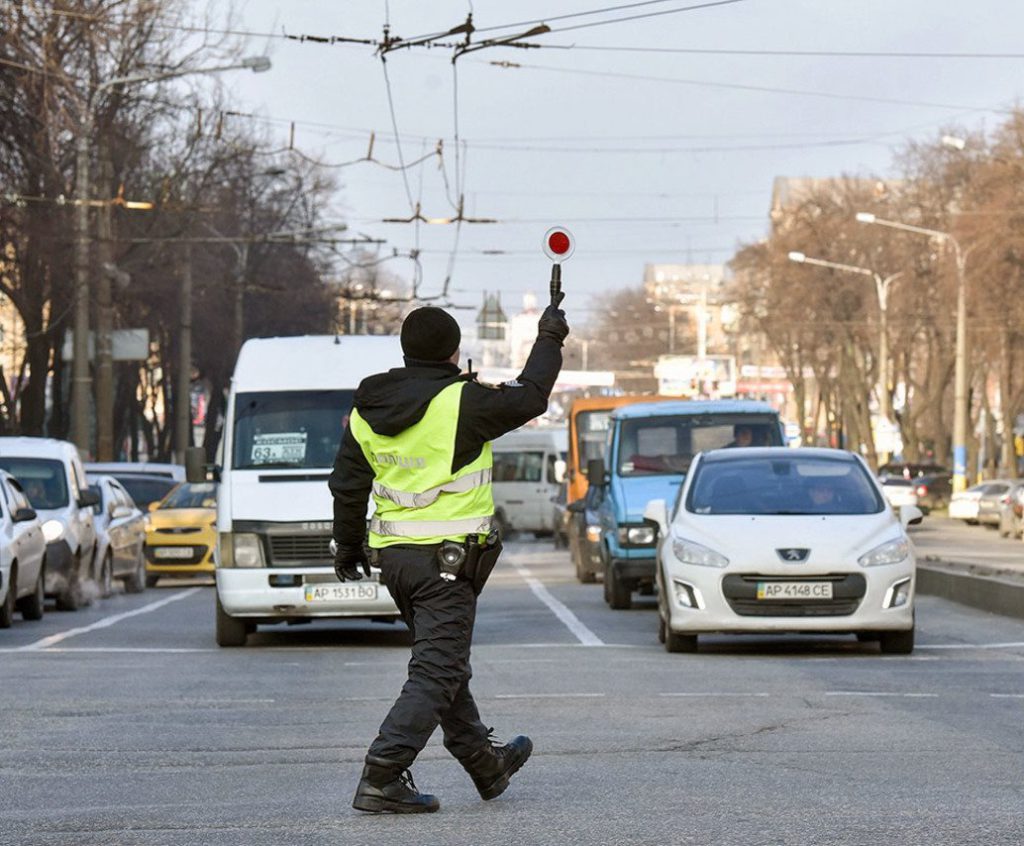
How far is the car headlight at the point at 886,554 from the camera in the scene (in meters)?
16.8

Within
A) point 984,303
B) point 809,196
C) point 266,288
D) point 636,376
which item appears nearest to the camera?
point 266,288

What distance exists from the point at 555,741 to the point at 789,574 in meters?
6.14

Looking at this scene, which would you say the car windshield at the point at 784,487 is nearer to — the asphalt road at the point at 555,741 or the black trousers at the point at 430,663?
the asphalt road at the point at 555,741

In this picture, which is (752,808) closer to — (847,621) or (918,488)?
(847,621)

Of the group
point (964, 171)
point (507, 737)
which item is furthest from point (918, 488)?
point (507, 737)

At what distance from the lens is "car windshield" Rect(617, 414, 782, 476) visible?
83.8 feet

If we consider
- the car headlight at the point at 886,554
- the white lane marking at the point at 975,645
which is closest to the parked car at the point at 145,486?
the white lane marking at the point at 975,645

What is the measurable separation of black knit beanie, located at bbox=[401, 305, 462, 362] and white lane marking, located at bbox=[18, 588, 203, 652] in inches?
396

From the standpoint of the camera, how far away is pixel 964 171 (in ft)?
238

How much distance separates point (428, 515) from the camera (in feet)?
27.4

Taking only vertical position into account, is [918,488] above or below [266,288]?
below

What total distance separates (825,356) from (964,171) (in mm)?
21349

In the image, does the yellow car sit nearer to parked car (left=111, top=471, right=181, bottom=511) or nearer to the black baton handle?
parked car (left=111, top=471, right=181, bottom=511)

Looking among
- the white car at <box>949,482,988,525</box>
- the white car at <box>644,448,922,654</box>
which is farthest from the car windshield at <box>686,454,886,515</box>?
the white car at <box>949,482,988,525</box>
